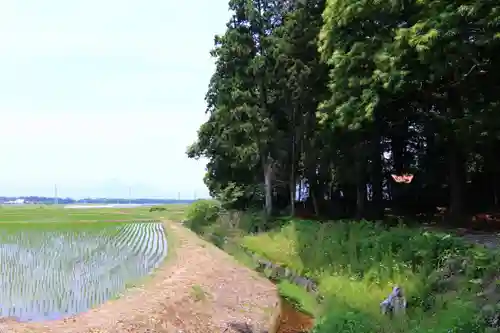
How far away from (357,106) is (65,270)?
9.70m

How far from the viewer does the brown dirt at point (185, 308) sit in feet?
25.8

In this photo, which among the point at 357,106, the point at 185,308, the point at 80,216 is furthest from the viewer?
the point at 80,216

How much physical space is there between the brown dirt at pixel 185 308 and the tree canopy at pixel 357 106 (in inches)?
244

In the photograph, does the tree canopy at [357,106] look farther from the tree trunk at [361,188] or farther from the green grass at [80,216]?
the green grass at [80,216]

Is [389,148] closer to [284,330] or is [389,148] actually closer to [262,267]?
[262,267]

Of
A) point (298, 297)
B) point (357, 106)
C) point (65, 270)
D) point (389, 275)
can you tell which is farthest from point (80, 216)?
point (389, 275)

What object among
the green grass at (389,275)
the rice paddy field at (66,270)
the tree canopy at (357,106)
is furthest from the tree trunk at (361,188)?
the rice paddy field at (66,270)

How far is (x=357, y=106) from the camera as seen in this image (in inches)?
601

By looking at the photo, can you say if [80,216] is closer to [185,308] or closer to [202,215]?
[202,215]

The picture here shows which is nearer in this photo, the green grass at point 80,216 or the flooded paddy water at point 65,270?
the flooded paddy water at point 65,270

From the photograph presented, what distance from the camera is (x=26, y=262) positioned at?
580 inches

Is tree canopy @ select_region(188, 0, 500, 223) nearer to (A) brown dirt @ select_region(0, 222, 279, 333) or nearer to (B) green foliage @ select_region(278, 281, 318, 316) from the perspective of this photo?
(B) green foliage @ select_region(278, 281, 318, 316)

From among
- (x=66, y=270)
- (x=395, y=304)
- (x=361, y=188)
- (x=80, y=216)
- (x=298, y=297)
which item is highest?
(x=361, y=188)

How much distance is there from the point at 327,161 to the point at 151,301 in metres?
15.5
